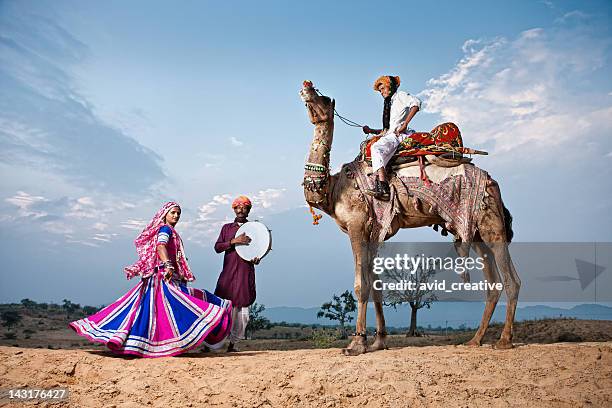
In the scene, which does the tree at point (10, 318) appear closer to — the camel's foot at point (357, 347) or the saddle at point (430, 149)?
the camel's foot at point (357, 347)

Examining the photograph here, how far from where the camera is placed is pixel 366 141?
8539 millimetres

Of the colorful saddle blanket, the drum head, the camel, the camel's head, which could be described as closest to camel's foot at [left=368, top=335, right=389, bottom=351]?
the camel

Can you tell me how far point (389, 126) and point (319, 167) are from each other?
4.53ft

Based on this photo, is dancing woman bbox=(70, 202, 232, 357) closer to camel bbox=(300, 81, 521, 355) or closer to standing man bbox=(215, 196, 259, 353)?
standing man bbox=(215, 196, 259, 353)

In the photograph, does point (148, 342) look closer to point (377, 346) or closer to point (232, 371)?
point (232, 371)

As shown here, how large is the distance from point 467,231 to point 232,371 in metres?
3.85

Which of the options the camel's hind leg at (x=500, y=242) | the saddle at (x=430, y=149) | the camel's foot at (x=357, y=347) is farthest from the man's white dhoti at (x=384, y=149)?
the camel's foot at (x=357, y=347)

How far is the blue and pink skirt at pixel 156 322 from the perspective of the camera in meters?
7.11

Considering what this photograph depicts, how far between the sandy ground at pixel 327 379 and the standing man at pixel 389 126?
2.48 m

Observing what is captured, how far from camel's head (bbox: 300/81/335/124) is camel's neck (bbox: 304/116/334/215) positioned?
0.08 m

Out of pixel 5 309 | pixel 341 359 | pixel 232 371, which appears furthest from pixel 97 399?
pixel 5 309

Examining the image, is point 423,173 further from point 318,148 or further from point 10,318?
point 10,318

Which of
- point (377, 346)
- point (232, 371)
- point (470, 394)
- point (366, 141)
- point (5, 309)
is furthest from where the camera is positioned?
point (5, 309)

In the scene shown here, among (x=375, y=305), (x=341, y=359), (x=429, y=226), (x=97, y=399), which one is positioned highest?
(x=429, y=226)
